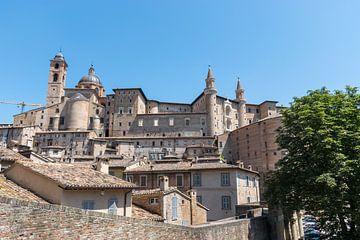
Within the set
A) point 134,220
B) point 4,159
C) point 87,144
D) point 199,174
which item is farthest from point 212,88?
point 134,220

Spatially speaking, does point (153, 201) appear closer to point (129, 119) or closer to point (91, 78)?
point (129, 119)

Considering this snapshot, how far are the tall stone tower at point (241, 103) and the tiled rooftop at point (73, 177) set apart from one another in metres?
77.2

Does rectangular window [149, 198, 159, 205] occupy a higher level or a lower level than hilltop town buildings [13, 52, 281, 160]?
lower

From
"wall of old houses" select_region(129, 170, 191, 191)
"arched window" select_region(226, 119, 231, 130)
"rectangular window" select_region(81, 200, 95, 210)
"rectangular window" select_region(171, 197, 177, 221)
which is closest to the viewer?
"rectangular window" select_region(81, 200, 95, 210)

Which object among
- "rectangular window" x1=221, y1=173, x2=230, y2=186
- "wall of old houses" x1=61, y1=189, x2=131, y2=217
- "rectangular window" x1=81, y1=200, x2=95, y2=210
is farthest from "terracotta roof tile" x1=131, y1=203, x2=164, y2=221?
"rectangular window" x1=221, y1=173, x2=230, y2=186

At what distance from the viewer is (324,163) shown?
17.0 metres

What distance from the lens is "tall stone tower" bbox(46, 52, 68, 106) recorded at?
90.6 meters

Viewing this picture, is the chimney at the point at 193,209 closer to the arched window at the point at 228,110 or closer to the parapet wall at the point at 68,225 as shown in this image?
the parapet wall at the point at 68,225

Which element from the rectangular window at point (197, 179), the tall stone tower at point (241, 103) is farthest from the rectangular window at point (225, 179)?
the tall stone tower at point (241, 103)

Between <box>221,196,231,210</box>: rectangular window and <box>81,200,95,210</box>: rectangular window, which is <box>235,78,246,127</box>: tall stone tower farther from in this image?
<box>81,200,95,210</box>: rectangular window

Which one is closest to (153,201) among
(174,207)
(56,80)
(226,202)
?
(174,207)

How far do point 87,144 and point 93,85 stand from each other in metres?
36.2

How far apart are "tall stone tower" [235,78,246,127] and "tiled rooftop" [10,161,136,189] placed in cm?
7719

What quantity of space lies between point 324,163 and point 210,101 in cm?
6632
